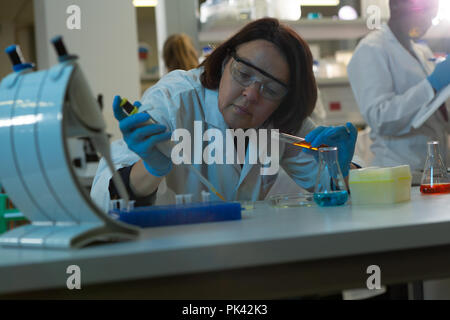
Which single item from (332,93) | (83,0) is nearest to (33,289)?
(83,0)

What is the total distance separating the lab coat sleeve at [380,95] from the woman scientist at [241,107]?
744mm

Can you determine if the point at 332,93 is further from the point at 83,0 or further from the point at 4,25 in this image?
the point at 4,25

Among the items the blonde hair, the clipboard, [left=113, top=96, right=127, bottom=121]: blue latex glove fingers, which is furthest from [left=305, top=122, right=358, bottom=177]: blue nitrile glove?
the blonde hair

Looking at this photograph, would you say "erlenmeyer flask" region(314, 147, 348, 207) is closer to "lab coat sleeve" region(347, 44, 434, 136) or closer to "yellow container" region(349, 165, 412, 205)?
"yellow container" region(349, 165, 412, 205)

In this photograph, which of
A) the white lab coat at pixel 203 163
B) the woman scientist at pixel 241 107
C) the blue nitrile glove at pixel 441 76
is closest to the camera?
the woman scientist at pixel 241 107

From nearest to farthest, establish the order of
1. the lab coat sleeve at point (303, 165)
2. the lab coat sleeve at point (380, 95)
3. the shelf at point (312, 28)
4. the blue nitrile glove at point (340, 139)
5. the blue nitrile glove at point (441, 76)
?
the blue nitrile glove at point (340, 139)
the lab coat sleeve at point (303, 165)
the blue nitrile glove at point (441, 76)
the lab coat sleeve at point (380, 95)
the shelf at point (312, 28)

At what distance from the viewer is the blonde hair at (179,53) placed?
2930 mm

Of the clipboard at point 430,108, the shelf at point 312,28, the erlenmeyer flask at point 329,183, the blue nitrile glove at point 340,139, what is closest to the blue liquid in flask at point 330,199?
the erlenmeyer flask at point 329,183

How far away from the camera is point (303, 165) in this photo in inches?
65.3

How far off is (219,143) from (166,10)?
87.4 inches

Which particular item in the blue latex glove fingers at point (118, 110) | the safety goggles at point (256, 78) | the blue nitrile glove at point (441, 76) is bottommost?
the blue latex glove fingers at point (118, 110)

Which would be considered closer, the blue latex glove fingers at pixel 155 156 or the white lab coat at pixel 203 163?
the blue latex glove fingers at pixel 155 156

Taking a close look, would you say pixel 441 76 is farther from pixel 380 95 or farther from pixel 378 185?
pixel 378 185

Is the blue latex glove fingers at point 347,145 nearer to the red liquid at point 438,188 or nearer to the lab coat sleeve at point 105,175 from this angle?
the red liquid at point 438,188
